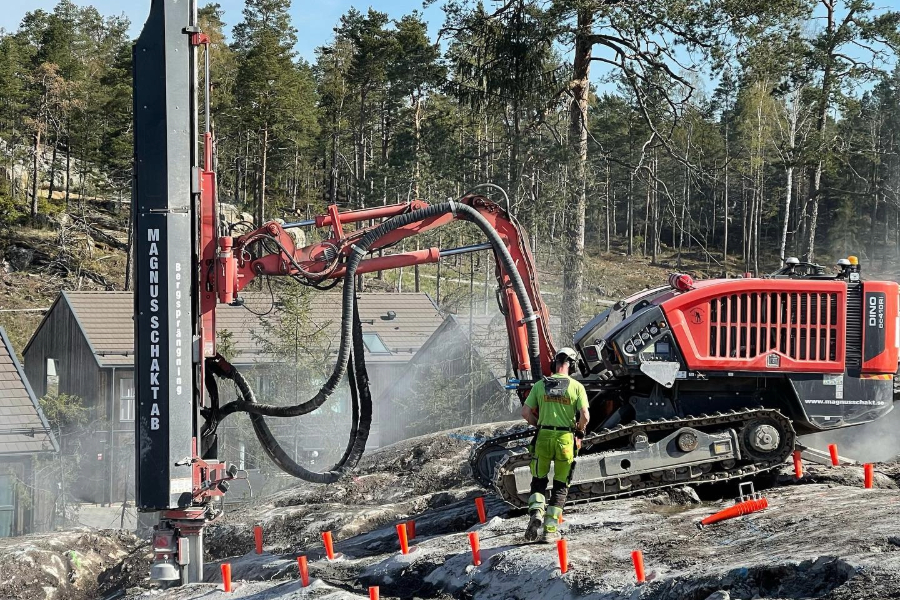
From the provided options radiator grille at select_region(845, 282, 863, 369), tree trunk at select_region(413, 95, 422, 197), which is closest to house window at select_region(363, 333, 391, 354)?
tree trunk at select_region(413, 95, 422, 197)

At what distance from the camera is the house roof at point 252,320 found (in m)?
35.7

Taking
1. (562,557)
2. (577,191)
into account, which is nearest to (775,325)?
(562,557)

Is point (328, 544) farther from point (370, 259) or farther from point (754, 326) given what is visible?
point (754, 326)

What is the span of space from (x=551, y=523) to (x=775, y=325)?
345cm

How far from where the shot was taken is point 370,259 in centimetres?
1170

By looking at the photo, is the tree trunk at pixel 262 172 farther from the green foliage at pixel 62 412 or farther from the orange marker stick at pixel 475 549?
the orange marker stick at pixel 475 549

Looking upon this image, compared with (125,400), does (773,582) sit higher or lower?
higher

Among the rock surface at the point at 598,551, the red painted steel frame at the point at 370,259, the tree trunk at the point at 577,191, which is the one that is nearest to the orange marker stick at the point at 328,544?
the rock surface at the point at 598,551

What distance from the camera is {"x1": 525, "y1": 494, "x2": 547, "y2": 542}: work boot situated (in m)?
9.53

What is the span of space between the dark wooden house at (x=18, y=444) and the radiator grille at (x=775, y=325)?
61.9 ft

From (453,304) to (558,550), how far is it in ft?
75.8

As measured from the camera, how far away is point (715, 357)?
1112cm

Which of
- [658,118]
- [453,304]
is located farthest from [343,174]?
[658,118]

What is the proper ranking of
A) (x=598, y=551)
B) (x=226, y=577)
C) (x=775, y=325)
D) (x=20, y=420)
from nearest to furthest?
1. (x=598, y=551)
2. (x=226, y=577)
3. (x=775, y=325)
4. (x=20, y=420)
